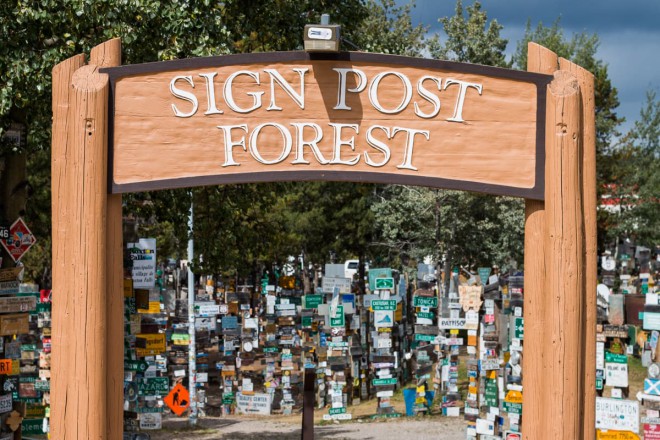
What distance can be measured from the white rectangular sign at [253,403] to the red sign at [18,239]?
301 inches

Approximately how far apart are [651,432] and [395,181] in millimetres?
6680

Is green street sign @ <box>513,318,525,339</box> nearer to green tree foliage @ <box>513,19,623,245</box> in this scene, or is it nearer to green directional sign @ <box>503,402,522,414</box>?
green directional sign @ <box>503,402,522,414</box>

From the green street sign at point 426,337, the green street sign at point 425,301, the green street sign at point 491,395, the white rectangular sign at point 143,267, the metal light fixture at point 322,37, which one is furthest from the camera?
the green street sign at point 426,337

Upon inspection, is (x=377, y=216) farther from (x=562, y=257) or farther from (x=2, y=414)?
(x=562, y=257)

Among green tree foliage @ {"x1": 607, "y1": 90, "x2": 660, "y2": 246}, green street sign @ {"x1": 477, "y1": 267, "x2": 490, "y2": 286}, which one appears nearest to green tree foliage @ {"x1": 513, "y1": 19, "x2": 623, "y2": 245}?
green tree foliage @ {"x1": 607, "y1": 90, "x2": 660, "y2": 246}

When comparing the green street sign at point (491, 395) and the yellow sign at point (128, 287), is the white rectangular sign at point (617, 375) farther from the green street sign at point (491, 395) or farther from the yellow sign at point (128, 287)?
the yellow sign at point (128, 287)

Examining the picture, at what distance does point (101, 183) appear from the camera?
5.31 m

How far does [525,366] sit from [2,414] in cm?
685

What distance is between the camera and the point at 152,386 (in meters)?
12.3

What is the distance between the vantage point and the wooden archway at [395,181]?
17.2 ft

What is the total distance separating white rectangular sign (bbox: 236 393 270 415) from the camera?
17188 millimetres

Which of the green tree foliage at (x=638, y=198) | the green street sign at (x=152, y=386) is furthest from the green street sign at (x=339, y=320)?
the green tree foliage at (x=638, y=198)

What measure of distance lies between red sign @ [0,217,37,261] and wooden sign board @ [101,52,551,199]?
5.55 m

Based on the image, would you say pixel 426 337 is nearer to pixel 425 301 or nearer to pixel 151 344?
pixel 425 301
